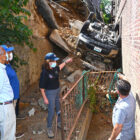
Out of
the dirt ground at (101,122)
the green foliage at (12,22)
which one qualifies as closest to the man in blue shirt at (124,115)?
the green foliage at (12,22)

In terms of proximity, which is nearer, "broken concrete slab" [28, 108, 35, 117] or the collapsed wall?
"broken concrete slab" [28, 108, 35, 117]

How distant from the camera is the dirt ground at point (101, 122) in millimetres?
5122

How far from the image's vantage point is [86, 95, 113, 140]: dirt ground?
5.12m

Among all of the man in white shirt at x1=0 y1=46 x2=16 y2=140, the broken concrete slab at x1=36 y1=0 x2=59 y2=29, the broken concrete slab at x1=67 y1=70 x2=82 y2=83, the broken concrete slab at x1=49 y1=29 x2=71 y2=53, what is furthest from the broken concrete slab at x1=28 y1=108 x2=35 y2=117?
the broken concrete slab at x1=36 y1=0 x2=59 y2=29

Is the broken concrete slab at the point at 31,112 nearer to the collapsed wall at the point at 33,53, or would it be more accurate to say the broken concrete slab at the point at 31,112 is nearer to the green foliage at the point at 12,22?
the collapsed wall at the point at 33,53

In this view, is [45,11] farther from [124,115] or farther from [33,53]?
[124,115]

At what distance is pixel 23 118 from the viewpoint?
4543 mm

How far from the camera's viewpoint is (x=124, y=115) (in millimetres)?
2244

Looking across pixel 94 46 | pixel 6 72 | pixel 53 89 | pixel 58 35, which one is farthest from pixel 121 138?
pixel 58 35

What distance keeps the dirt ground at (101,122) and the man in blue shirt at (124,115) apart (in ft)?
8.68

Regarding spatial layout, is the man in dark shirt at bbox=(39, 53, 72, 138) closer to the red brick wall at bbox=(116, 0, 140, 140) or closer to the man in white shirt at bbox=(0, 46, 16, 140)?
the man in white shirt at bbox=(0, 46, 16, 140)

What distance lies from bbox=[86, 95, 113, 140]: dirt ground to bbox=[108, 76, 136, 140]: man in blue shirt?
264 centimetres

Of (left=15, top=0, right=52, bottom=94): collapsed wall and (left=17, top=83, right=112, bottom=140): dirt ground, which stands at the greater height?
(left=15, top=0, right=52, bottom=94): collapsed wall

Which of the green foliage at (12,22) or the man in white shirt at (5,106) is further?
the green foliage at (12,22)
